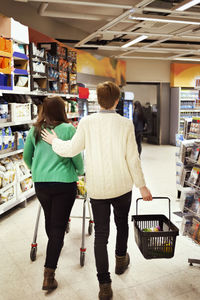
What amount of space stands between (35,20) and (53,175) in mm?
6839

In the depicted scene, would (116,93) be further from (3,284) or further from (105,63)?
(105,63)

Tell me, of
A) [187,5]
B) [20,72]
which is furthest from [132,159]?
[187,5]

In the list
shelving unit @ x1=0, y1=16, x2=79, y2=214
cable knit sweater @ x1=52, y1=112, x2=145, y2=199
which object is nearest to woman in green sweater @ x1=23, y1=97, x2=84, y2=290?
cable knit sweater @ x1=52, y1=112, x2=145, y2=199

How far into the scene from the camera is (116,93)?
257 cm

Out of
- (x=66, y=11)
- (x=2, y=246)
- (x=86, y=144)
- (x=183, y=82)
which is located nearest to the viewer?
(x=86, y=144)

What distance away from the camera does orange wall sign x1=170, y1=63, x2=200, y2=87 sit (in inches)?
550

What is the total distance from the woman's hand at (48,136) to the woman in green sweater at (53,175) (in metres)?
0.04

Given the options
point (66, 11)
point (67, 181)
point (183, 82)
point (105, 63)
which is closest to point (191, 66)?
point (183, 82)

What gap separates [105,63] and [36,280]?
1030 centimetres

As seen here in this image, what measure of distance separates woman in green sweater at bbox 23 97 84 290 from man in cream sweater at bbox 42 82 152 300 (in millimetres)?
166

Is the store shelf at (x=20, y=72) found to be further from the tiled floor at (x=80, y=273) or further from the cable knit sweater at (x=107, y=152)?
the cable knit sweater at (x=107, y=152)

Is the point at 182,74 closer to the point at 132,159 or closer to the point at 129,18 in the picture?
the point at 129,18

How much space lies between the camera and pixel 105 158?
248cm

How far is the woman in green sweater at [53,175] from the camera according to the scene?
2.70 m
